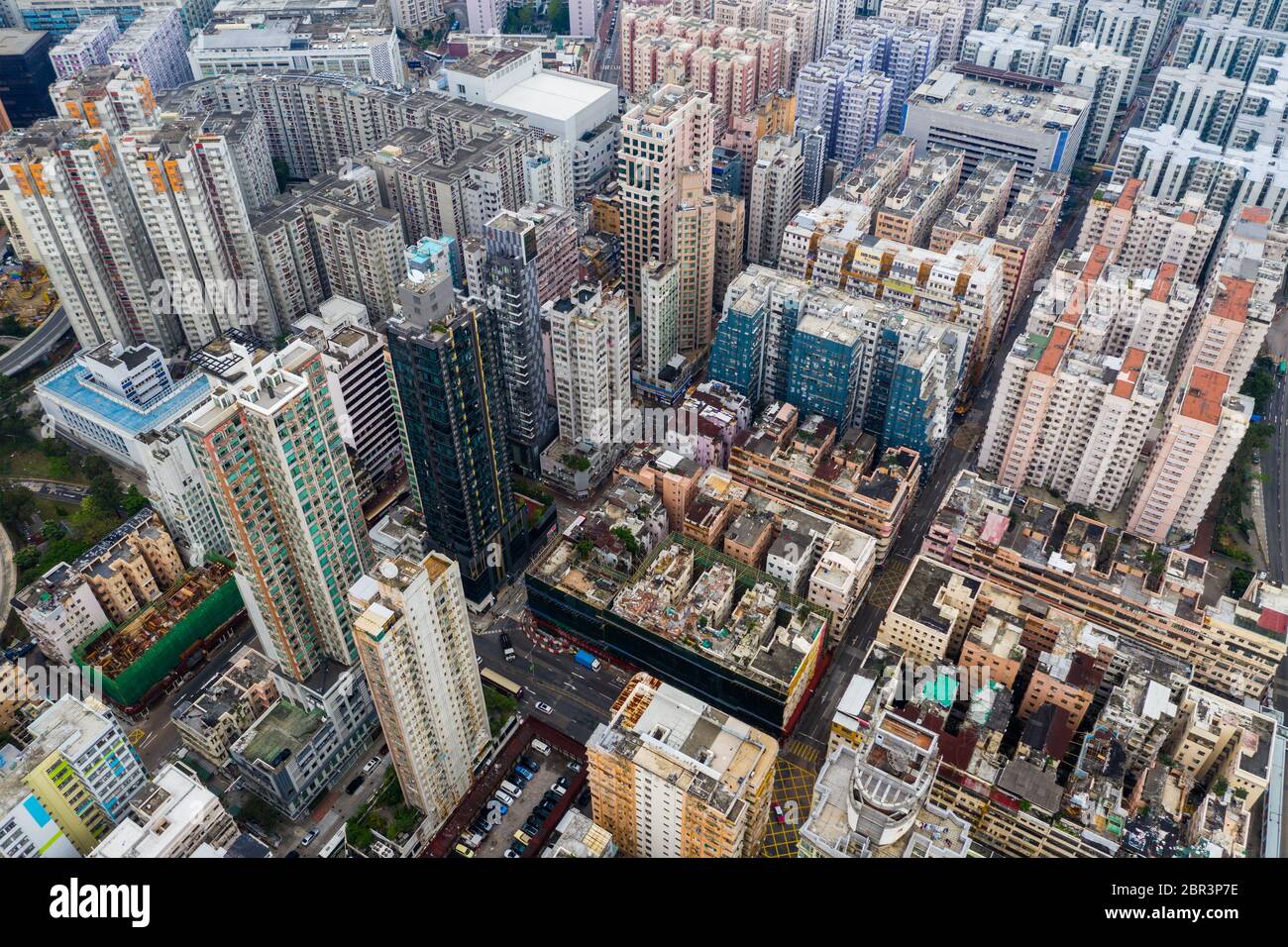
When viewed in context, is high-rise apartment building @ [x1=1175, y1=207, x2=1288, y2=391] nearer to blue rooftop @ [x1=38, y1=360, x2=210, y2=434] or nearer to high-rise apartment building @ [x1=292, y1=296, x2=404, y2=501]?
high-rise apartment building @ [x1=292, y1=296, x2=404, y2=501]

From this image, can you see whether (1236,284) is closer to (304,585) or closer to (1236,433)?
(1236,433)

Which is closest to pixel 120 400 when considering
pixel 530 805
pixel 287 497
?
pixel 287 497

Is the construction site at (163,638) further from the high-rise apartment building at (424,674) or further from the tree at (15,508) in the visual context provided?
the high-rise apartment building at (424,674)

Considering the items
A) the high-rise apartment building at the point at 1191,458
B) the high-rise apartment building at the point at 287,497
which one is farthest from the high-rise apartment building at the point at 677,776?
the high-rise apartment building at the point at 1191,458
